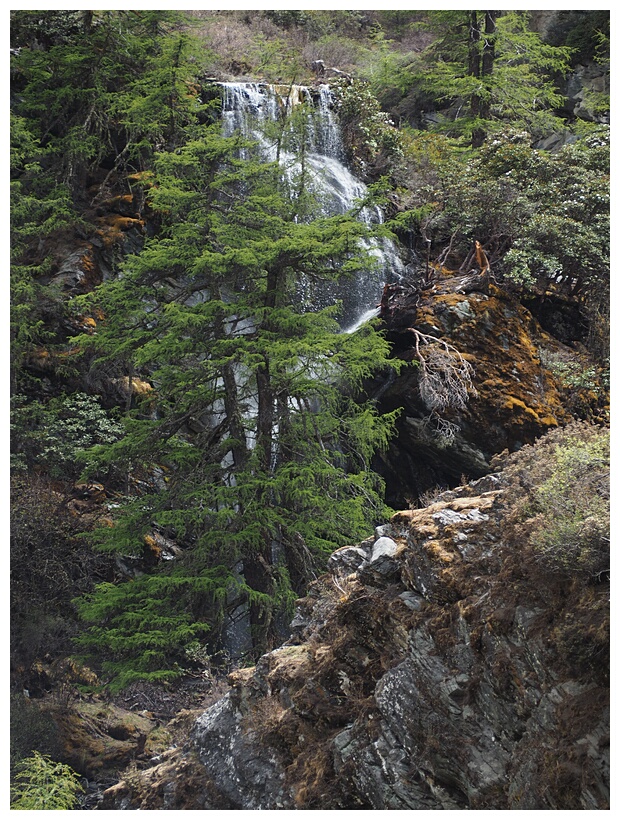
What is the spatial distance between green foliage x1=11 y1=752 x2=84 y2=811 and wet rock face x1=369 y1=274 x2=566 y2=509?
5.66m

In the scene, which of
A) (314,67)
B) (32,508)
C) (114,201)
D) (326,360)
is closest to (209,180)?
(326,360)

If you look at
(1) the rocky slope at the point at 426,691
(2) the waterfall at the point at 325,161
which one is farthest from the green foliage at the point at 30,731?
(2) the waterfall at the point at 325,161

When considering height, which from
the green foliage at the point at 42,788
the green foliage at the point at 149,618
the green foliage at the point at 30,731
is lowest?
the green foliage at the point at 30,731

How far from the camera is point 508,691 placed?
389cm

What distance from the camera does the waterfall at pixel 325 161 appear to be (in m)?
12.2

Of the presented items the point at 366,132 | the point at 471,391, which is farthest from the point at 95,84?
the point at 471,391

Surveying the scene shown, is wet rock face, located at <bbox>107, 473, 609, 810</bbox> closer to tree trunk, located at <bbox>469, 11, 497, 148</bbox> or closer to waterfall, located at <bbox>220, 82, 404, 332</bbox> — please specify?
waterfall, located at <bbox>220, 82, 404, 332</bbox>

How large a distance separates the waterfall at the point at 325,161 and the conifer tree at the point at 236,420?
2.29m

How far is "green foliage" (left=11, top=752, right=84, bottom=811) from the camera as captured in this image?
21.6ft

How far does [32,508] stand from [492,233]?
8.79m

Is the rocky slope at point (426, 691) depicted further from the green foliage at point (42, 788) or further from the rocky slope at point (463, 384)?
the rocky slope at point (463, 384)

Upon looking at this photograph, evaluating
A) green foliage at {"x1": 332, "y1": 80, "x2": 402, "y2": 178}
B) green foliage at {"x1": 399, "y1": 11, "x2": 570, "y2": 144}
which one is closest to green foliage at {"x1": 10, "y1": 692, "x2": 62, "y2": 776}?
green foliage at {"x1": 332, "y1": 80, "x2": 402, "y2": 178}

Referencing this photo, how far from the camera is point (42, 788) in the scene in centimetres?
673

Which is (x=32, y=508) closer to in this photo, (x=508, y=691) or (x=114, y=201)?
(x=114, y=201)
